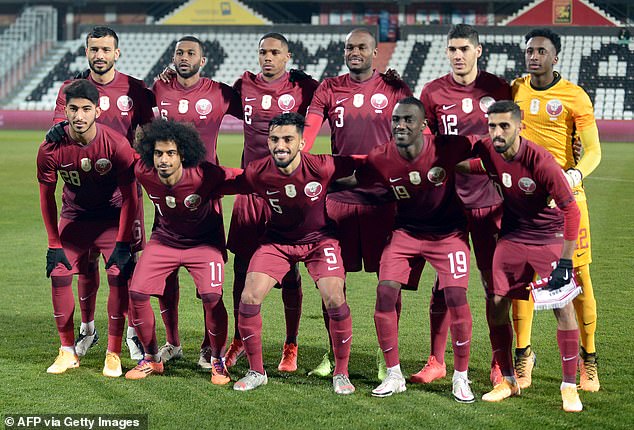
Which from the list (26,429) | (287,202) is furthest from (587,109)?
(26,429)

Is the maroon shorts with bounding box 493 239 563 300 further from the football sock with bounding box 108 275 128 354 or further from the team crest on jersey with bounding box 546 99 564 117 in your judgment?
the football sock with bounding box 108 275 128 354

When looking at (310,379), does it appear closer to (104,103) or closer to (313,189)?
(313,189)

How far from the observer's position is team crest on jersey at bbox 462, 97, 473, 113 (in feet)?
21.1

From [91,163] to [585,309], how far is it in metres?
3.40

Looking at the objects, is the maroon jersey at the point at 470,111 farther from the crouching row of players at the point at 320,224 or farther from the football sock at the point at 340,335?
the football sock at the point at 340,335

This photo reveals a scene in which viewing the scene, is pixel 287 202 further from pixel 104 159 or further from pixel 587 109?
pixel 587 109

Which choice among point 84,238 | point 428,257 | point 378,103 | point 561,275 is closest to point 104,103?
point 84,238

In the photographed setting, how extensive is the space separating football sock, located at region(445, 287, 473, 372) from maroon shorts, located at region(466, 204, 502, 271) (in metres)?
0.52

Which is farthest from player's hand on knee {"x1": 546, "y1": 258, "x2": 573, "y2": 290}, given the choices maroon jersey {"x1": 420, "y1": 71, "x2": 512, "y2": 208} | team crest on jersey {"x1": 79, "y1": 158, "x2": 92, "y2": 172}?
team crest on jersey {"x1": 79, "y1": 158, "x2": 92, "y2": 172}

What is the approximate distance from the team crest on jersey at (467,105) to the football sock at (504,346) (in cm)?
143

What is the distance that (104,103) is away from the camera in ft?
23.6

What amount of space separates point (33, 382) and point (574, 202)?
3489 millimetres

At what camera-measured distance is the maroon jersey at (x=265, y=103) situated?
706 cm

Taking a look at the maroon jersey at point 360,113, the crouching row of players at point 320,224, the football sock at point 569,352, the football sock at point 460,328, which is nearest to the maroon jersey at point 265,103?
the maroon jersey at point 360,113
